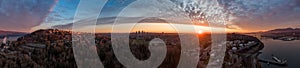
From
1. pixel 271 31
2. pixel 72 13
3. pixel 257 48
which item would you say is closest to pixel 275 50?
pixel 257 48

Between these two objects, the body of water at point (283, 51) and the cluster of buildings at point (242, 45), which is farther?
Answer: the body of water at point (283, 51)

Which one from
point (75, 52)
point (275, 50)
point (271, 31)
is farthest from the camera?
point (275, 50)

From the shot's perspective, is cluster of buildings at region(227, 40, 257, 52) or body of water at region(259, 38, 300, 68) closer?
cluster of buildings at region(227, 40, 257, 52)

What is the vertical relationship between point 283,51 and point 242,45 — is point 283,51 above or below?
below

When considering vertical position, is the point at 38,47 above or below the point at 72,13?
below

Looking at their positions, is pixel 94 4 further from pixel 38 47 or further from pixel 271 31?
pixel 271 31

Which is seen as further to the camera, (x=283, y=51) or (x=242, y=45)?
(x=283, y=51)

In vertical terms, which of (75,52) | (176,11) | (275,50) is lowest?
(275,50)

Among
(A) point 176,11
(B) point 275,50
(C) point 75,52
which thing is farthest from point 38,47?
(B) point 275,50

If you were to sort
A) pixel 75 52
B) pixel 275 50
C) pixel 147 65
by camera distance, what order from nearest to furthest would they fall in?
pixel 75 52
pixel 147 65
pixel 275 50

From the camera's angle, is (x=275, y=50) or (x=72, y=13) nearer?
(x=72, y=13)
